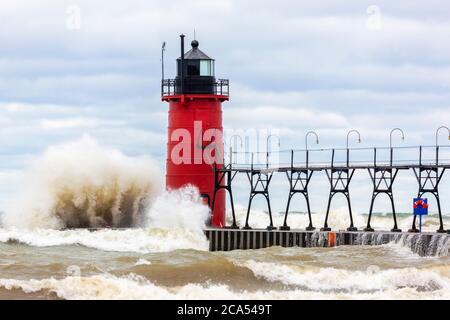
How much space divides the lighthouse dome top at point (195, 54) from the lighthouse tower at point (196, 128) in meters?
0.04

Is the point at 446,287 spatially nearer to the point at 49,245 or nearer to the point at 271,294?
the point at 271,294

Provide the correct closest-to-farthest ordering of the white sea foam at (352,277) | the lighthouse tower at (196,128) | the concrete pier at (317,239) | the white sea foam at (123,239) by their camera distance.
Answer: the white sea foam at (352,277) → the concrete pier at (317,239) → the white sea foam at (123,239) → the lighthouse tower at (196,128)

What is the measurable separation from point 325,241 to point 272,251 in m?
2.44

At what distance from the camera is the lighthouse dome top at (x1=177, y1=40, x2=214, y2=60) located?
49103 mm

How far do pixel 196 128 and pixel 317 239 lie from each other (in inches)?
332

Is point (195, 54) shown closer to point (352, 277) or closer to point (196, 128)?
point (196, 128)

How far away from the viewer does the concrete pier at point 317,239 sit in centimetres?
3862

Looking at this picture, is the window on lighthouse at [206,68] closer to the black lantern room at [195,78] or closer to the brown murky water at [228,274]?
the black lantern room at [195,78]

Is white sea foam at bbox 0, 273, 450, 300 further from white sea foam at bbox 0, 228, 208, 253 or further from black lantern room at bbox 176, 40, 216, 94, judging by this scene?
black lantern room at bbox 176, 40, 216, 94

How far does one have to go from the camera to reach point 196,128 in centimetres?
4841

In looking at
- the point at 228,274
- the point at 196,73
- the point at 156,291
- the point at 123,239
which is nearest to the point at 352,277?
the point at 228,274

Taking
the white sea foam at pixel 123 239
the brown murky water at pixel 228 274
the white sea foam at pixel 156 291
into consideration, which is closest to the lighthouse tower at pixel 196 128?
the white sea foam at pixel 123 239

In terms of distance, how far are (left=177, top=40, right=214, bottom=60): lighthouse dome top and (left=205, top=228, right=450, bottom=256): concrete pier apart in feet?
24.2
